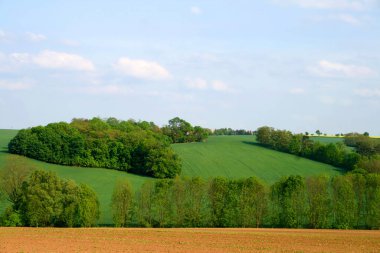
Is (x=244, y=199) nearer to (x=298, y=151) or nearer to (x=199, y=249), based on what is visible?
(x=199, y=249)

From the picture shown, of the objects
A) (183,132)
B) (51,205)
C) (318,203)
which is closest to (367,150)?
(183,132)

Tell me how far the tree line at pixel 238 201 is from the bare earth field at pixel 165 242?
13.9 metres

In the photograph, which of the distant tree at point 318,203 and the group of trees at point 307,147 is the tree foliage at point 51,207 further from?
the group of trees at point 307,147

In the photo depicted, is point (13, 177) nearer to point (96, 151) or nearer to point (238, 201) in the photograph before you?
point (238, 201)

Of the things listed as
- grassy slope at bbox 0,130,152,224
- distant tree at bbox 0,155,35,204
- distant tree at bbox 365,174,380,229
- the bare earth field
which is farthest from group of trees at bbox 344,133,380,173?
distant tree at bbox 0,155,35,204

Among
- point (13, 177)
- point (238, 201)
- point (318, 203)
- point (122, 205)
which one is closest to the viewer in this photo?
point (122, 205)

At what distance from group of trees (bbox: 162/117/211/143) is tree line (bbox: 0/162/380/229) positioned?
69.2 metres

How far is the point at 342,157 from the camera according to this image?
4505 inches

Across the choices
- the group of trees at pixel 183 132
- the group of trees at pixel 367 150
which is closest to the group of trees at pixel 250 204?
the group of trees at pixel 367 150

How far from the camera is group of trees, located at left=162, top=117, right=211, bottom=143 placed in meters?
143

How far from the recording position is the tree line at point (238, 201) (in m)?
69.8

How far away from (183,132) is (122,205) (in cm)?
7375

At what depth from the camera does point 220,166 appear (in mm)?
113500

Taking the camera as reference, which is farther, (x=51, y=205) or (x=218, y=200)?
(x=218, y=200)
